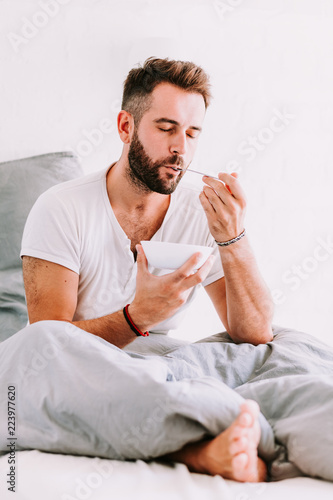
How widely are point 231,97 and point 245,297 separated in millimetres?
1347

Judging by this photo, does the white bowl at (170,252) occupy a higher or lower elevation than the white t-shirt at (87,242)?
higher

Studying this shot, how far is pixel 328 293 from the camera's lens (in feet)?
8.50

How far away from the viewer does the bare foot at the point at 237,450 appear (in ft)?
2.49

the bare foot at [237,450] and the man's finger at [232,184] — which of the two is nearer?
the bare foot at [237,450]

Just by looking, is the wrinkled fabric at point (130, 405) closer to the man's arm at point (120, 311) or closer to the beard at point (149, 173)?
the man's arm at point (120, 311)

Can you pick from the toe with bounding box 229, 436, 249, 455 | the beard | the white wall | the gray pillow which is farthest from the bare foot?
the white wall

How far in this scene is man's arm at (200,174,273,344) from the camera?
1.38 m

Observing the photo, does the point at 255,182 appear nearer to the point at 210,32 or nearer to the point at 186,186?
the point at 210,32

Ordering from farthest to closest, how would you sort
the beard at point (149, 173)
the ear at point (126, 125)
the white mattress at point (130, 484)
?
the ear at point (126, 125) → the beard at point (149, 173) → the white mattress at point (130, 484)

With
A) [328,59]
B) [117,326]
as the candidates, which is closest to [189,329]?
[117,326]

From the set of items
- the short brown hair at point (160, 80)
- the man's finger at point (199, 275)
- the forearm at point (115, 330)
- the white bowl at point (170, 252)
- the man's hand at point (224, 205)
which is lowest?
the forearm at point (115, 330)

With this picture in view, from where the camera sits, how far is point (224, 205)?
1378 mm

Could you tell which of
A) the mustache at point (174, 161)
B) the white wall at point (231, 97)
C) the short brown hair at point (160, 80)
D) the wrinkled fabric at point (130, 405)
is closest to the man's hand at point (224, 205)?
the mustache at point (174, 161)

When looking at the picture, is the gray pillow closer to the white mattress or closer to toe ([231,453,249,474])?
the white mattress
